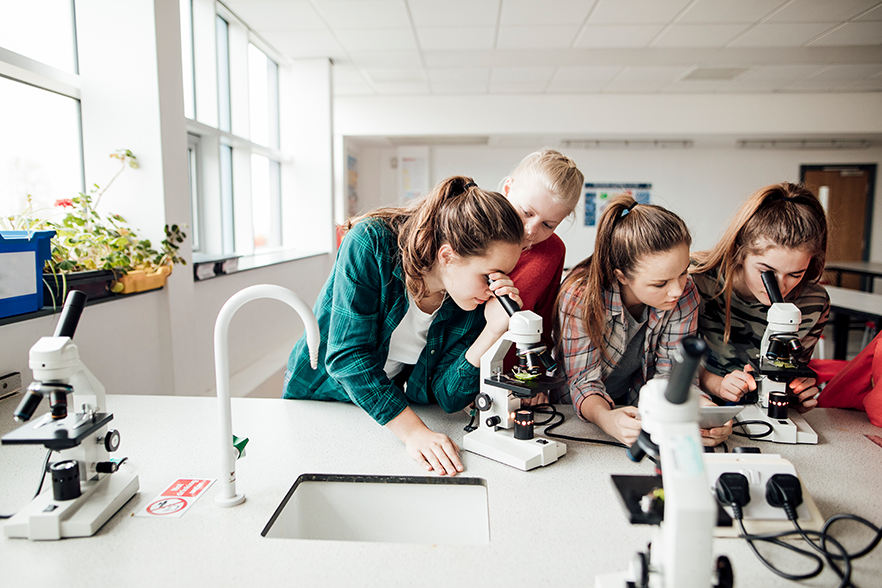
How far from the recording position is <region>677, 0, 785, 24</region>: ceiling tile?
3.45 metres

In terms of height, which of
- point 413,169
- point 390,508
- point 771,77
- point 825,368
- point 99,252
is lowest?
point 390,508

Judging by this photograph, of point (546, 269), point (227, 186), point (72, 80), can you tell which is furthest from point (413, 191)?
point (546, 269)

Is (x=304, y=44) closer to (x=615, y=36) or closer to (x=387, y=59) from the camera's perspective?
(x=387, y=59)

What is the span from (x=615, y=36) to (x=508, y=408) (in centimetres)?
385

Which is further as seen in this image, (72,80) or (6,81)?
(72,80)

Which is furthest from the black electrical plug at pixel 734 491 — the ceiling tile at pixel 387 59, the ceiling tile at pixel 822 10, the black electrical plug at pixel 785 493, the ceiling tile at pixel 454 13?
the ceiling tile at pixel 387 59

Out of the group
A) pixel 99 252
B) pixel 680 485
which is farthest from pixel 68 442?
pixel 99 252

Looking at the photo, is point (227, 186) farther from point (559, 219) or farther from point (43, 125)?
point (559, 219)

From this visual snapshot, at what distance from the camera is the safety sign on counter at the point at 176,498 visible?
2.91 ft

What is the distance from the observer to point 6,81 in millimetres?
1930

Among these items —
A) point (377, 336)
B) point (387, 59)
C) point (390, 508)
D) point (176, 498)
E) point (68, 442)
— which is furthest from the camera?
point (387, 59)

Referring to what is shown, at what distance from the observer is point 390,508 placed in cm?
107

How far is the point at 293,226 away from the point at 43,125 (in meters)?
2.93

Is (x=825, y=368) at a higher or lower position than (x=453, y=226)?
lower
